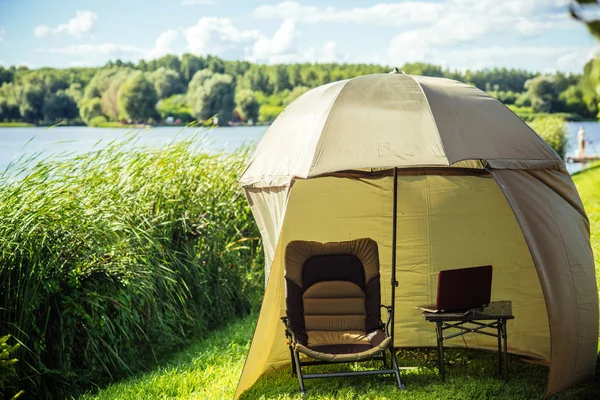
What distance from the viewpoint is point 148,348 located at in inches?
219

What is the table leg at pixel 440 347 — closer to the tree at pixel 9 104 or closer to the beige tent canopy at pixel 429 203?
the beige tent canopy at pixel 429 203

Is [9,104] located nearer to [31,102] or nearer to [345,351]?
[31,102]

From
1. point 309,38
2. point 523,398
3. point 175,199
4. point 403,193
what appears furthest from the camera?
point 309,38

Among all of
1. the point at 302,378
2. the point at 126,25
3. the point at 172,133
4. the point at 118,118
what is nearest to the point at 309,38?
the point at 126,25

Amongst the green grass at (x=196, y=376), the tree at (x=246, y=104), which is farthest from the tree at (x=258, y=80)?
the green grass at (x=196, y=376)

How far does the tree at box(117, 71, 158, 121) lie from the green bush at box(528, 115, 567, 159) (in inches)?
419

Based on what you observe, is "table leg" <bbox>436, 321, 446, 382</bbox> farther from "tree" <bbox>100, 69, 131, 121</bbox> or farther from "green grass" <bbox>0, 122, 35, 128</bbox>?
"tree" <bbox>100, 69, 131, 121</bbox>

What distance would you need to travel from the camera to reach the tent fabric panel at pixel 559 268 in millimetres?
4184

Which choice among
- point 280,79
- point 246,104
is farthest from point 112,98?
point 280,79

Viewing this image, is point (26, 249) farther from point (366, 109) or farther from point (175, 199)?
point (366, 109)

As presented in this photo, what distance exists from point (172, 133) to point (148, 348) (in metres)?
2.37

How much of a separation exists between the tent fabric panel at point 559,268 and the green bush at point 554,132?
14.6 meters

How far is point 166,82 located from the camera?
23.6 meters

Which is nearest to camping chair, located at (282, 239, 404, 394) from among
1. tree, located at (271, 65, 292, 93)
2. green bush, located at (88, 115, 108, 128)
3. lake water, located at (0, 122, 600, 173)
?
lake water, located at (0, 122, 600, 173)
